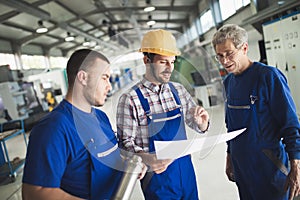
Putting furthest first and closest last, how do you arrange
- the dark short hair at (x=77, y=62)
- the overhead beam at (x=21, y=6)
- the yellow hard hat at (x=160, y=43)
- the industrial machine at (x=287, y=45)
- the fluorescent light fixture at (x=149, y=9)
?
1. the overhead beam at (x=21, y=6)
2. the industrial machine at (x=287, y=45)
3. the fluorescent light fixture at (x=149, y=9)
4. the dark short hair at (x=77, y=62)
5. the yellow hard hat at (x=160, y=43)

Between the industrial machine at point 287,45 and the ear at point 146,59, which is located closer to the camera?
the ear at point 146,59

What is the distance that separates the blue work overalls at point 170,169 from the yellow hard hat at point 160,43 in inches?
6.8

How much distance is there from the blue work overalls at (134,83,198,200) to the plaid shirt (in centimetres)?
1

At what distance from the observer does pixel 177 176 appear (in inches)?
38.6

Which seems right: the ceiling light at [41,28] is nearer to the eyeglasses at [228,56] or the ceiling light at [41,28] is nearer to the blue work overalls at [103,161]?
the eyeglasses at [228,56]

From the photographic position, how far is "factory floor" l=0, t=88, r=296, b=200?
731 mm

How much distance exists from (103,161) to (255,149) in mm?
787

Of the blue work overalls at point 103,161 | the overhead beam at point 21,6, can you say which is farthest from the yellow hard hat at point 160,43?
the overhead beam at point 21,6

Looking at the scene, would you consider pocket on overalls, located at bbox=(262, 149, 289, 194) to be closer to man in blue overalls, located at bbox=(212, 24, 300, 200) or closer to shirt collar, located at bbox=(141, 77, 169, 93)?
man in blue overalls, located at bbox=(212, 24, 300, 200)

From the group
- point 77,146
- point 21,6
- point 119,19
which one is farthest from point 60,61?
point 21,6

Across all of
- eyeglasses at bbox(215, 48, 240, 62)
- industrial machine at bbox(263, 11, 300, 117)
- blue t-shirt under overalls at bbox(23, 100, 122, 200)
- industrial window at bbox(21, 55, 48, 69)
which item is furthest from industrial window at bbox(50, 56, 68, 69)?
industrial window at bbox(21, 55, 48, 69)

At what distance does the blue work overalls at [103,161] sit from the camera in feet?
2.15

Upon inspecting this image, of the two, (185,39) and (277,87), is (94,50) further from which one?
(277,87)

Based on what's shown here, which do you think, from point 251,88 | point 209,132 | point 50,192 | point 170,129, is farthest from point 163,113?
point 251,88
